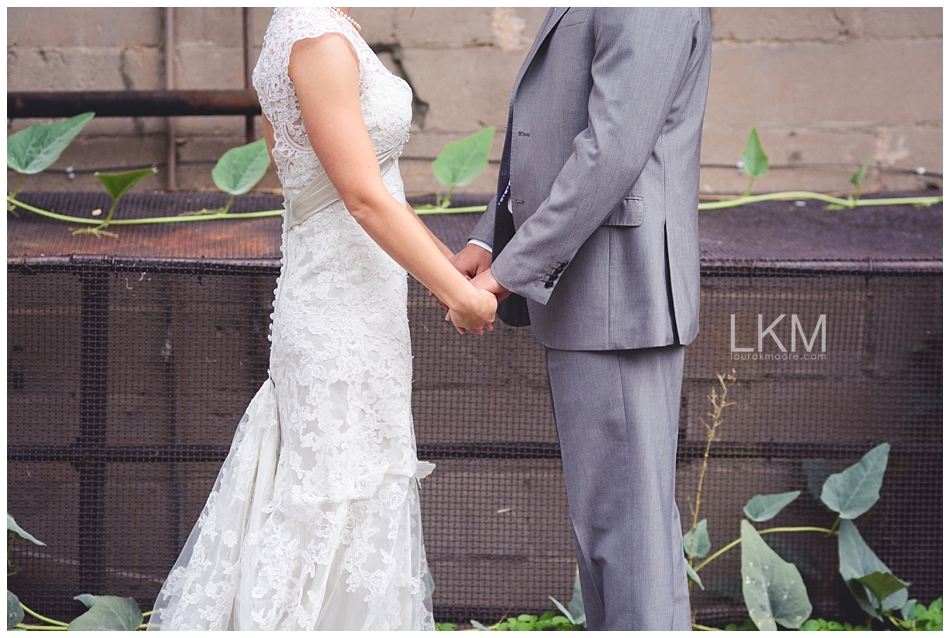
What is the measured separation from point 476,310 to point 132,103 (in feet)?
5.46

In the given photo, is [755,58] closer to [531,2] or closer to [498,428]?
[531,2]

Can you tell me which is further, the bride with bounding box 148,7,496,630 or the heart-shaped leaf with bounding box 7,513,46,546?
the heart-shaped leaf with bounding box 7,513,46,546

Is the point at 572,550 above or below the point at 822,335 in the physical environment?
below

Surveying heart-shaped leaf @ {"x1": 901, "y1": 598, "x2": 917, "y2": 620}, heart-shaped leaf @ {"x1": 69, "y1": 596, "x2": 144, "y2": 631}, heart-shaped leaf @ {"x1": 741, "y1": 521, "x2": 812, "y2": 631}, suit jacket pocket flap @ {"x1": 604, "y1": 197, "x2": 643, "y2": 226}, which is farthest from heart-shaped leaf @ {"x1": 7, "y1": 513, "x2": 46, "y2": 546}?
heart-shaped leaf @ {"x1": 901, "y1": 598, "x2": 917, "y2": 620}

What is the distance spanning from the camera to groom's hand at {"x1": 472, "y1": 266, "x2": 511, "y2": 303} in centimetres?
158

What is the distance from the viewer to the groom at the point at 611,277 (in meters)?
1.43

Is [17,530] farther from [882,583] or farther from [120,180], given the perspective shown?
[882,583]

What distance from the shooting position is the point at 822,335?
93.3 inches

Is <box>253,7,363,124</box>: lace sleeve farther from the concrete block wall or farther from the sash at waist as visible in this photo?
the concrete block wall

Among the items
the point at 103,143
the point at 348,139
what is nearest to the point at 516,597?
the point at 348,139

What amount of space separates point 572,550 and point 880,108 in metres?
1.80

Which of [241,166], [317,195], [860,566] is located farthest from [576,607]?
[241,166]

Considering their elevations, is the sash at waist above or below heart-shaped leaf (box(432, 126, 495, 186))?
below

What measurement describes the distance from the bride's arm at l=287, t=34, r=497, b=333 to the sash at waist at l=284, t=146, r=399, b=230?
82mm
